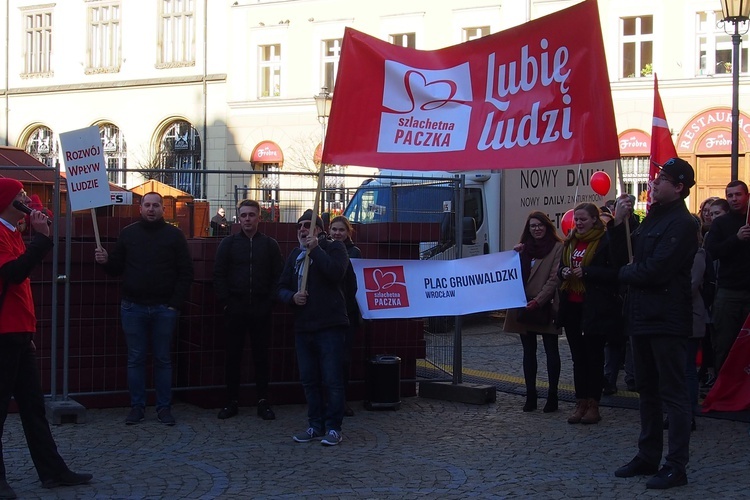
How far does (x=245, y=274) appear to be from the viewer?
8734mm

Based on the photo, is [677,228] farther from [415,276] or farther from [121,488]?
[121,488]

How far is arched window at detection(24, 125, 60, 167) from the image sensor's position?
131ft

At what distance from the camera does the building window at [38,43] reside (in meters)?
40.4

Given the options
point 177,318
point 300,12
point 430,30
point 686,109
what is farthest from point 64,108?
point 177,318

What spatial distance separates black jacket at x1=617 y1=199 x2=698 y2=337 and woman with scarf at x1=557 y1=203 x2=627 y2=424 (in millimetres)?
1510

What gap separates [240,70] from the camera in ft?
117

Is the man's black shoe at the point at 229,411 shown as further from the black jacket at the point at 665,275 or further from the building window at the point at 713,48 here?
the building window at the point at 713,48

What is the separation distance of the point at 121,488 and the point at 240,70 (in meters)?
30.6

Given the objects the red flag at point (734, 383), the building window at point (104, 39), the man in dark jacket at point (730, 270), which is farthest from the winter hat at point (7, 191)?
the building window at point (104, 39)

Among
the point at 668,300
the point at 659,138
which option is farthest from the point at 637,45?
the point at 668,300

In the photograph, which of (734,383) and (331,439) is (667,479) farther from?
(734,383)

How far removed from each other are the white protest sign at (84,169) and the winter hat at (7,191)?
7.46 feet

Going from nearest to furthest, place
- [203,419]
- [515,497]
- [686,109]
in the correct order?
[515,497] → [203,419] → [686,109]

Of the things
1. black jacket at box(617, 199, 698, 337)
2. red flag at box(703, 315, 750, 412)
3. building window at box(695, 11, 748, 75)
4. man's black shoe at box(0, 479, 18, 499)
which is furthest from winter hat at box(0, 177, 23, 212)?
building window at box(695, 11, 748, 75)
